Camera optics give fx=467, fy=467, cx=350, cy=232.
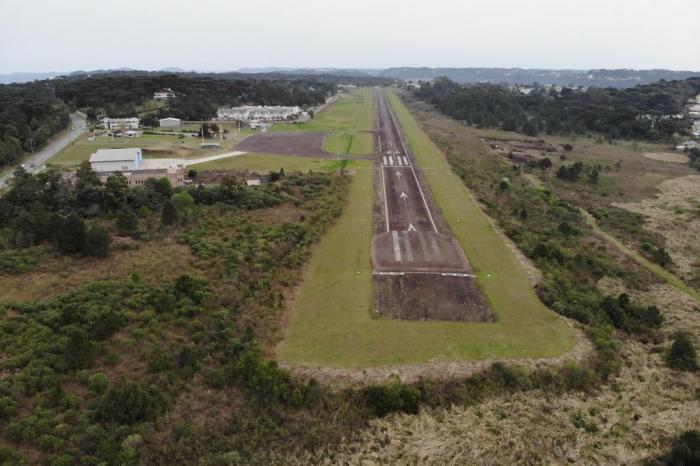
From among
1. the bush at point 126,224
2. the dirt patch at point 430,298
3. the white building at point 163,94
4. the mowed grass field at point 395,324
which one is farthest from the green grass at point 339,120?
the dirt patch at point 430,298

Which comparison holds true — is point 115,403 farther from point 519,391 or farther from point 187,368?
point 519,391

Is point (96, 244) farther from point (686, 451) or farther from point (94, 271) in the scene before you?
point (686, 451)

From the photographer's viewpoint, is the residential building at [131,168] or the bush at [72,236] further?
the residential building at [131,168]

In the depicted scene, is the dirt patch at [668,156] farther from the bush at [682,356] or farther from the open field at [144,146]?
the open field at [144,146]

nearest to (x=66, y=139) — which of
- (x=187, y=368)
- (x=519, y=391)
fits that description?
(x=187, y=368)

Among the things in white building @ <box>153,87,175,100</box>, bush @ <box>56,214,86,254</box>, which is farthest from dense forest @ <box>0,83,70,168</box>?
bush @ <box>56,214,86,254</box>

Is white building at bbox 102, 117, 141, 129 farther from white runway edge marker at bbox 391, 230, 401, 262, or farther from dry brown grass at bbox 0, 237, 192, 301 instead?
white runway edge marker at bbox 391, 230, 401, 262

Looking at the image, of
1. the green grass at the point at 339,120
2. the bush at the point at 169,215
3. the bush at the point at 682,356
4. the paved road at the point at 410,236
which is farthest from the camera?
the green grass at the point at 339,120

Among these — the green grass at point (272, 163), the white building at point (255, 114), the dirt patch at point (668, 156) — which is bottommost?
the green grass at point (272, 163)
